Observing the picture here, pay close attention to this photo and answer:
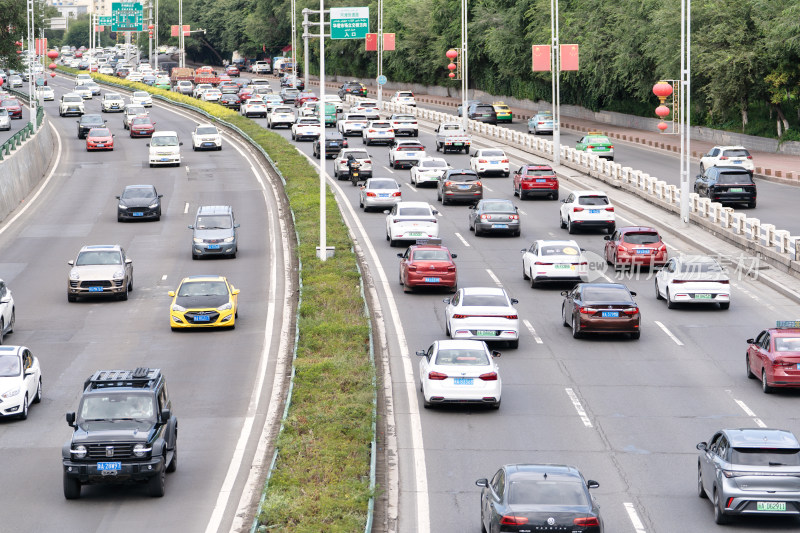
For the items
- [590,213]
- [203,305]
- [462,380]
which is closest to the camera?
[462,380]

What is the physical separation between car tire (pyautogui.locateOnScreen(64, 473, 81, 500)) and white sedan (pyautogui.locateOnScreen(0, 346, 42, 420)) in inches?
211

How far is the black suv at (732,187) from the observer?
5275 centimetres

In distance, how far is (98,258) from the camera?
37.7m

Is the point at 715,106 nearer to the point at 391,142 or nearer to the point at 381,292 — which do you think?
the point at 391,142

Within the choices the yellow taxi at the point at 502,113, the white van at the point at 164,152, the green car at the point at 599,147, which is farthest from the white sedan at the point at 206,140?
the yellow taxi at the point at 502,113

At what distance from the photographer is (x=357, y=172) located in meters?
61.8

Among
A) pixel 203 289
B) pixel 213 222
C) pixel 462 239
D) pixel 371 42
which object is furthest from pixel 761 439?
pixel 371 42

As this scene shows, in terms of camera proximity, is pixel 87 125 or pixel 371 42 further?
pixel 371 42

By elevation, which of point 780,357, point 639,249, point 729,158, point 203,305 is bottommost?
point 780,357

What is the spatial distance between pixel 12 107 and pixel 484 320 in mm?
74933

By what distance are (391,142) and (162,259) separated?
37360 mm

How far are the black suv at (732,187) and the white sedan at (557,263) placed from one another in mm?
16902

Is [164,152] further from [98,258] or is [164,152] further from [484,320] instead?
[484,320]

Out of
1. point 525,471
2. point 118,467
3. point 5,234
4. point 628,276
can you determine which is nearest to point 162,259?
point 5,234
